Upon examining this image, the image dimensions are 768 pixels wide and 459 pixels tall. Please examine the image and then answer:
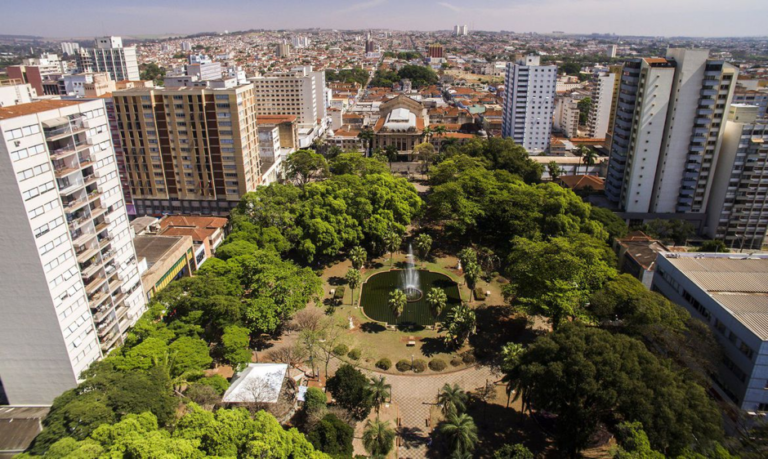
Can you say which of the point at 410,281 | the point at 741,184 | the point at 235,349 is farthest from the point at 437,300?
the point at 741,184

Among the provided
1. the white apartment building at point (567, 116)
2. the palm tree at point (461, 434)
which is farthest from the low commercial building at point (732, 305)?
the white apartment building at point (567, 116)

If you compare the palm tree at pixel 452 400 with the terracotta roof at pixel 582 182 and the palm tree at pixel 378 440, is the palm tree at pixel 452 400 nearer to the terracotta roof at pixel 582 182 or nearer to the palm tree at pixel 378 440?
the palm tree at pixel 378 440

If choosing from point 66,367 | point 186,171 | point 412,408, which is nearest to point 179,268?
point 66,367

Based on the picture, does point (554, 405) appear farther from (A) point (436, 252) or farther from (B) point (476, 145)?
(B) point (476, 145)

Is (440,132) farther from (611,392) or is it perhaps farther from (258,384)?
(611,392)

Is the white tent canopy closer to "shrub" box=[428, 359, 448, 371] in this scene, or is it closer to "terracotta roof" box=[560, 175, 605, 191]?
"shrub" box=[428, 359, 448, 371]

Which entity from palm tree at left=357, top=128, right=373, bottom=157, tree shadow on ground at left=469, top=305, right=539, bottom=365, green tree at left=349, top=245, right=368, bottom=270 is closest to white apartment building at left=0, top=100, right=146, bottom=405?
green tree at left=349, top=245, right=368, bottom=270

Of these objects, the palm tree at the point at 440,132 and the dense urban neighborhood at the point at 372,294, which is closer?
the dense urban neighborhood at the point at 372,294
